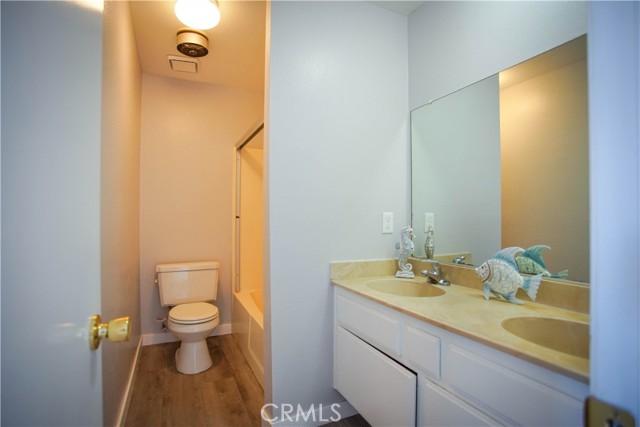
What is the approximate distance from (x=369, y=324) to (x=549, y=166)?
3.46 feet

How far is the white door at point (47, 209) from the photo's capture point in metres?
0.41

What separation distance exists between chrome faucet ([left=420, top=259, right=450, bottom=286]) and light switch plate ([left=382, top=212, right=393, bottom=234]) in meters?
0.35

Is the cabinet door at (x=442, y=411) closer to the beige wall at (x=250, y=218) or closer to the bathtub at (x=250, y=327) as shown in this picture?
the bathtub at (x=250, y=327)

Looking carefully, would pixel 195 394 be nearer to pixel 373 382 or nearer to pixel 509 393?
pixel 373 382

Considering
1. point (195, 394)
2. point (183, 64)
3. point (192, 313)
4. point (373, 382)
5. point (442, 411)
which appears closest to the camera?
point (442, 411)

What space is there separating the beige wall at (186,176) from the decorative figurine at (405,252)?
1934mm

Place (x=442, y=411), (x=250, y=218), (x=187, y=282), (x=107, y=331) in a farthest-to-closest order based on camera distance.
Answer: (x=250, y=218) < (x=187, y=282) < (x=442, y=411) < (x=107, y=331)

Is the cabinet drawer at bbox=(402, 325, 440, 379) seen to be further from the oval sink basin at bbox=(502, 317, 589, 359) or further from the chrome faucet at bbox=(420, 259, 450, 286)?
the chrome faucet at bbox=(420, 259, 450, 286)

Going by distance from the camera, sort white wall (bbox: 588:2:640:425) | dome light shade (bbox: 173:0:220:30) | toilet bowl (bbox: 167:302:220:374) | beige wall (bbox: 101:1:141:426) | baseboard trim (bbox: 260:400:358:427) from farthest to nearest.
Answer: toilet bowl (bbox: 167:302:220:374), dome light shade (bbox: 173:0:220:30), baseboard trim (bbox: 260:400:358:427), beige wall (bbox: 101:1:141:426), white wall (bbox: 588:2:640:425)

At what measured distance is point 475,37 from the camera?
62.2 inches

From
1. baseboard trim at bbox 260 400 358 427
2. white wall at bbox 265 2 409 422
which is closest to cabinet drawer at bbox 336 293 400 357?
white wall at bbox 265 2 409 422

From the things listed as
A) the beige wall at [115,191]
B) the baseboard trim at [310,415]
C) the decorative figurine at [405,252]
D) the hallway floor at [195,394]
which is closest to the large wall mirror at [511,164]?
the decorative figurine at [405,252]

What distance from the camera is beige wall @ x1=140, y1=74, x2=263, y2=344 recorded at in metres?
2.84

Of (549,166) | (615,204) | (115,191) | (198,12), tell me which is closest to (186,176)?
(115,191)
